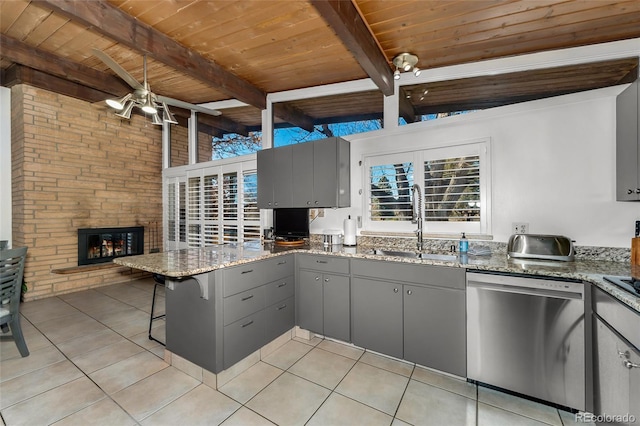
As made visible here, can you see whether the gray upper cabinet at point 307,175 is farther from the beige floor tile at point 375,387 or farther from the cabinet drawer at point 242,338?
the beige floor tile at point 375,387

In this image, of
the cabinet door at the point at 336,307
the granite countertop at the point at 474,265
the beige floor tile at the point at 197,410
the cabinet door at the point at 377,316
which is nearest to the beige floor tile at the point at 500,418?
the cabinet door at the point at 377,316

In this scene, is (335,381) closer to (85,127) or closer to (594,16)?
(594,16)

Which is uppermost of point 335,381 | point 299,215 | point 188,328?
point 299,215

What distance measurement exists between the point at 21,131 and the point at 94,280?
2444mm

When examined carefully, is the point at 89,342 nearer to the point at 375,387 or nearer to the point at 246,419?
the point at 246,419

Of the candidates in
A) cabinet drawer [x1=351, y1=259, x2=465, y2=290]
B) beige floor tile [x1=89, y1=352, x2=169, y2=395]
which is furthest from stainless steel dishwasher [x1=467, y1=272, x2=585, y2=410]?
beige floor tile [x1=89, y1=352, x2=169, y2=395]

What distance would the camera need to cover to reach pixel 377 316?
240cm

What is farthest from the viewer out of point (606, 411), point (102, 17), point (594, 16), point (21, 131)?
point (21, 131)

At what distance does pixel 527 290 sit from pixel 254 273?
6.76 feet

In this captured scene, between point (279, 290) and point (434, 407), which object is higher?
point (279, 290)

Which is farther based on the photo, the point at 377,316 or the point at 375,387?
the point at 377,316

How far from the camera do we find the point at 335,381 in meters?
2.09

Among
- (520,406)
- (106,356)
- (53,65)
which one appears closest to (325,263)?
(520,406)

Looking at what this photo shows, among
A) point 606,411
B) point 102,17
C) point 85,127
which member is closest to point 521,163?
point 606,411
